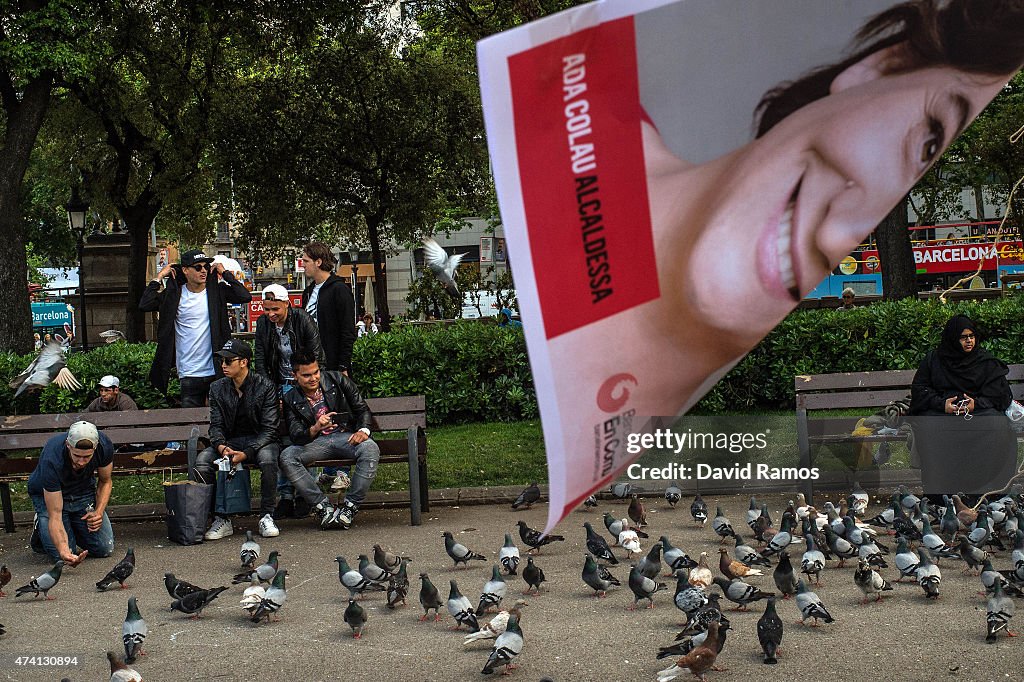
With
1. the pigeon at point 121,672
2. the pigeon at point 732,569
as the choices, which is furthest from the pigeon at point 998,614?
the pigeon at point 121,672

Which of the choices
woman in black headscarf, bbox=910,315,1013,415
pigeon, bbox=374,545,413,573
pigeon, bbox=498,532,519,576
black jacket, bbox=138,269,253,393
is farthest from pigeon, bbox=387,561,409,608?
woman in black headscarf, bbox=910,315,1013,415

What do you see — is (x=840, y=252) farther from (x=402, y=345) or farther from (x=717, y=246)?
(x=402, y=345)

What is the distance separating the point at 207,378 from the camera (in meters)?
10.7

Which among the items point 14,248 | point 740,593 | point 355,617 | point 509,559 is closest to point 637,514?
point 509,559

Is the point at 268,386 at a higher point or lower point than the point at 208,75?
lower

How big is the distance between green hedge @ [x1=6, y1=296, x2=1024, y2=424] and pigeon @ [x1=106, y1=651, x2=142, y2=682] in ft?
27.6

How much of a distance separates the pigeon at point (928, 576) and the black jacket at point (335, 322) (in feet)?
16.4

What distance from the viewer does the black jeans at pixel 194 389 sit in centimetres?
1073

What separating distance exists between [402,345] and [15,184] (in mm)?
7127

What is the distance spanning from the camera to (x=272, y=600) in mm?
6816

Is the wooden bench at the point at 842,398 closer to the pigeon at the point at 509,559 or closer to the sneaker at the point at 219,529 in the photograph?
the pigeon at the point at 509,559

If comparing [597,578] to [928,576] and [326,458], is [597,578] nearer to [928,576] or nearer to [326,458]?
[928,576]

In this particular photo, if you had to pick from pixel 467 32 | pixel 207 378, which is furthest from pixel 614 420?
pixel 467 32

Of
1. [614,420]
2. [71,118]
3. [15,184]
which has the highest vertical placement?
[71,118]
